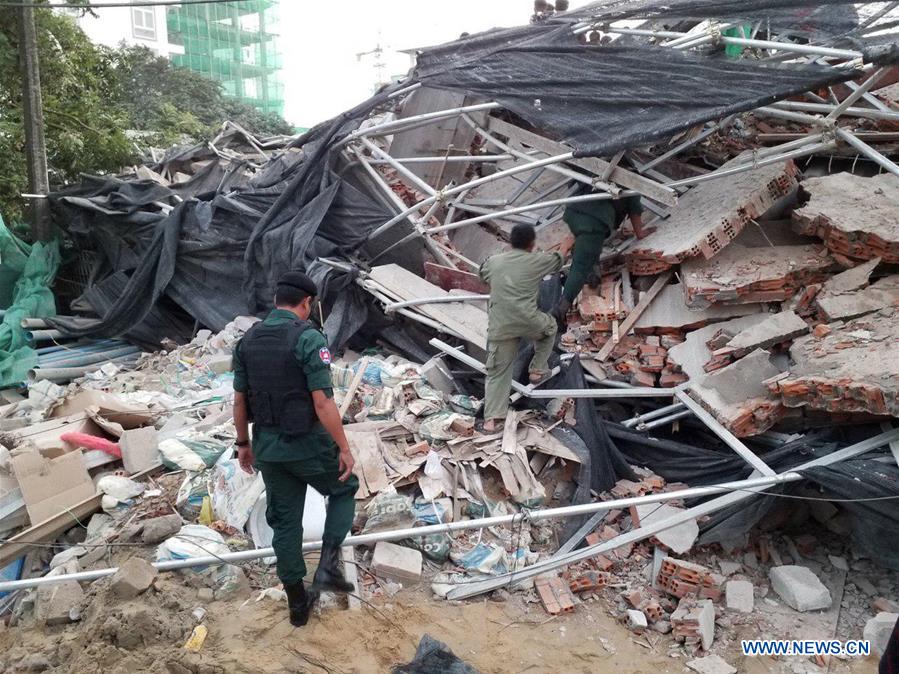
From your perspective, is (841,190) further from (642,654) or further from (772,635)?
(642,654)

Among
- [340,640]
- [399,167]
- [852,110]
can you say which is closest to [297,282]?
[340,640]

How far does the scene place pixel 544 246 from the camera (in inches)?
251

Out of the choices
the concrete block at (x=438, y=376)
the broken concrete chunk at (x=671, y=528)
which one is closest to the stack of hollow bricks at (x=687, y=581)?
the broken concrete chunk at (x=671, y=528)

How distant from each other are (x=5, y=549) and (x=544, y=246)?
488cm

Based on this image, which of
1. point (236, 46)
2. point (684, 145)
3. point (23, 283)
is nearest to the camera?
point (684, 145)

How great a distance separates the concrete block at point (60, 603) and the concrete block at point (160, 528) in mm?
441

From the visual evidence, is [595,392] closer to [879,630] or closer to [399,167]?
[879,630]

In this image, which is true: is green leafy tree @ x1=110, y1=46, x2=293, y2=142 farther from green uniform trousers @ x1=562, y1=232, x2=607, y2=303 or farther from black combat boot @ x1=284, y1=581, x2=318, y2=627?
black combat boot @ x1=284, y1=581, x2=318, y2=627

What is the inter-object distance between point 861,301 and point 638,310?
157cm

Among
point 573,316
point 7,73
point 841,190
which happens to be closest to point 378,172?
point 573,316

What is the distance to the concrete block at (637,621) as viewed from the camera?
146 inches

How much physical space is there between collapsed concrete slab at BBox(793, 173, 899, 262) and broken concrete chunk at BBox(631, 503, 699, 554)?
2.41 meters

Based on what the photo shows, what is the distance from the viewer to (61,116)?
1126 centimetres

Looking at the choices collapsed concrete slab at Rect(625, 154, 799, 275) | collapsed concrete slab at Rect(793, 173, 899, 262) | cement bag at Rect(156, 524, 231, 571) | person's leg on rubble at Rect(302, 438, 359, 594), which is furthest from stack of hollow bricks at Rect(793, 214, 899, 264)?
cement bag at Rect(156, 524, 231, 571)
